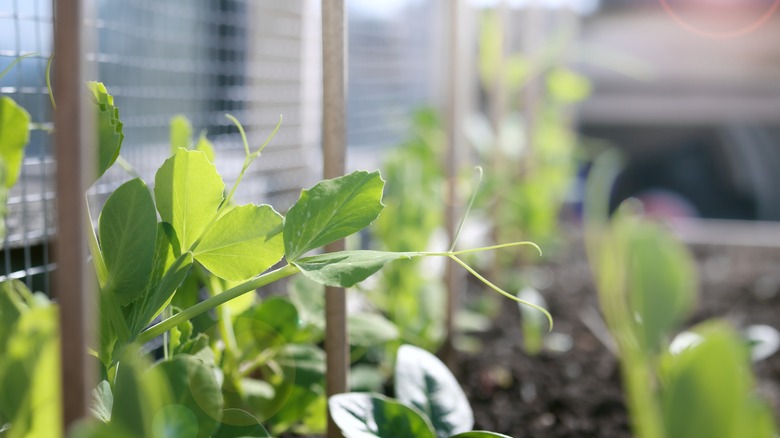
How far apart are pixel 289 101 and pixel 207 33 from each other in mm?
190

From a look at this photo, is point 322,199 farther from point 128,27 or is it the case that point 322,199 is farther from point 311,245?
point 128,27

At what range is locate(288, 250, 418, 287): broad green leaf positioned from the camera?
1.30 ft

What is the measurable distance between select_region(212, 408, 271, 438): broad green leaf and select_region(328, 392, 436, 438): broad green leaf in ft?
0.15

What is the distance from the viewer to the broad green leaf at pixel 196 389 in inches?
15.7

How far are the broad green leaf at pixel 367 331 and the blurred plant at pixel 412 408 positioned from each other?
143mm

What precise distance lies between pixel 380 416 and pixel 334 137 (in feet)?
0.62

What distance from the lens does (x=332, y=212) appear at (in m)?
0.42

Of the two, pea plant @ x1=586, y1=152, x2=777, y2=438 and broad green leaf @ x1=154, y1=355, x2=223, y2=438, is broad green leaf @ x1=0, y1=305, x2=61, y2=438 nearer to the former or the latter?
broad green leaf @ x1=154, y1=355, x2=223, y2=438

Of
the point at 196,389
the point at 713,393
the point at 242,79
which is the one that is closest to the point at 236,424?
the point at 196,389

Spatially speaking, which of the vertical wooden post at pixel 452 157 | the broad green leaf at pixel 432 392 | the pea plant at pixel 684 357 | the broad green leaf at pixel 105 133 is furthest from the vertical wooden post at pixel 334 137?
the vertical wooden post at pixel 452 157

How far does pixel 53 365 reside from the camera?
322 millimetres

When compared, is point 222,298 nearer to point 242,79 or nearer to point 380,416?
point 380,416

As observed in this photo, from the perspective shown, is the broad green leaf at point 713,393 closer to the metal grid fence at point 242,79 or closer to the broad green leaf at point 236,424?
the broad green leaf at point 236,424

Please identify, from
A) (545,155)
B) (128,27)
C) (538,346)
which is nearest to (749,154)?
(545,155)
